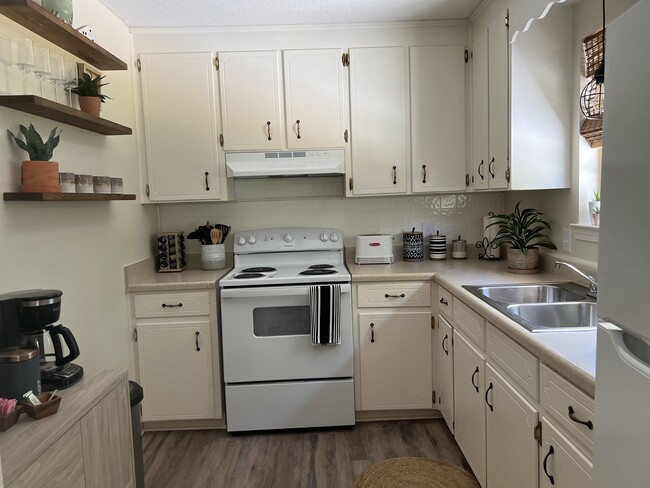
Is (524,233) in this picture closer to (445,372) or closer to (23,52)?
(445,372)

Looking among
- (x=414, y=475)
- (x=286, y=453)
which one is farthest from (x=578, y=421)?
(x=286, y=453)

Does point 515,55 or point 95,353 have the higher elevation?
point 515,55

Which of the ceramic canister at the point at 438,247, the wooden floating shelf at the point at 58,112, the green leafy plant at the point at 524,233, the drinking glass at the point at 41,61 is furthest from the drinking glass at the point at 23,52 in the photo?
the ceramic canister at the point at 438,247

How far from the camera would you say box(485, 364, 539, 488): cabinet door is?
1.53 metres

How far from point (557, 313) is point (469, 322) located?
36 centimetres

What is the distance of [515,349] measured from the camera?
1.64 m

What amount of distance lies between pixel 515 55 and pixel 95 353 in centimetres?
255

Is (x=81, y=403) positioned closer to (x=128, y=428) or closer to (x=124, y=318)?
(x=128, y=428)

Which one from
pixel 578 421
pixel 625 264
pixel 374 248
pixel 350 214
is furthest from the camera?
pixel 350 214

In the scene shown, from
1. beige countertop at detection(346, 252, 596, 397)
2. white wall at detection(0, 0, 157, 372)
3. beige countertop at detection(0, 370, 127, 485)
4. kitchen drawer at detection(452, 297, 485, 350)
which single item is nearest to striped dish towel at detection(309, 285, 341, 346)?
beige countertop at detection(346, 252, 596, 397)

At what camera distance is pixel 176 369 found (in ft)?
9.25

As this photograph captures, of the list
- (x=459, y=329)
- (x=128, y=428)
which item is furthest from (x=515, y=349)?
(x=128, y=428)

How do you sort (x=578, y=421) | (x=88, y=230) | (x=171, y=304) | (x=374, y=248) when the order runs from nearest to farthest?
(x=578, y=421)
(x=88, y=230)
(x=171, y=304)
(x=374, y=248)

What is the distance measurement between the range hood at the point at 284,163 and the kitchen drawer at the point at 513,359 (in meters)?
1.49
